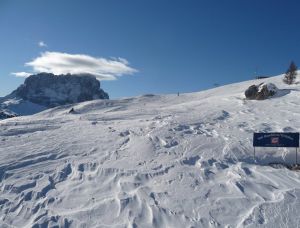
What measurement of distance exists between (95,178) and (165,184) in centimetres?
258

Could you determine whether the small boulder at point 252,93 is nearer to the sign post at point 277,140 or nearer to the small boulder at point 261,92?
the small boulder at point 261,92

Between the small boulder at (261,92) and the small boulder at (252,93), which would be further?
the small boulder at (252,93)

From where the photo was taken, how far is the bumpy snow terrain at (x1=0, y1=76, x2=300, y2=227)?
35.3ft

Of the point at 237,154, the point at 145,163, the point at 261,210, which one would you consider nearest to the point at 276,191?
the point at 261,210

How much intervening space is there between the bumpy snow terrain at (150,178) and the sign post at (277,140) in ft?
2.29

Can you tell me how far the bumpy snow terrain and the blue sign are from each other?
698 millimetres

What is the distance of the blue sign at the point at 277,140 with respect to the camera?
48.3ft

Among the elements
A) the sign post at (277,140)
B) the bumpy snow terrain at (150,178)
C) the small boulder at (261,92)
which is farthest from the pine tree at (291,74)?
the sign post at (277,140)

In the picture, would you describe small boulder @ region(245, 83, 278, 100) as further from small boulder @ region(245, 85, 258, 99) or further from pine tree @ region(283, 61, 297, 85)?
pine tree @ region(283, 61, 297, 85)

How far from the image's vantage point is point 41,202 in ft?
39.2

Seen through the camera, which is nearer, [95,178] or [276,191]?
[276,191]

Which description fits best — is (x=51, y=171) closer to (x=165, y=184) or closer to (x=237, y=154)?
(x=165, y=184)

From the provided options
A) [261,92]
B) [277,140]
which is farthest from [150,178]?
[261,92]

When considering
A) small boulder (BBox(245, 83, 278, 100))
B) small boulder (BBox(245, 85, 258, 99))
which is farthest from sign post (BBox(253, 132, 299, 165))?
small boulder (BBox(245, 85, 258, 99))
